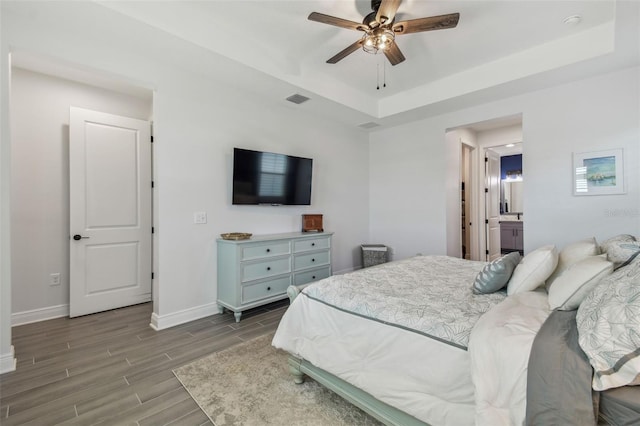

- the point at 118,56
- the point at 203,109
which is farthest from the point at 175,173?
the point at 118,56

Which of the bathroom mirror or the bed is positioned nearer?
the bed

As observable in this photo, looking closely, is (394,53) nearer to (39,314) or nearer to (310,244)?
(310,244)

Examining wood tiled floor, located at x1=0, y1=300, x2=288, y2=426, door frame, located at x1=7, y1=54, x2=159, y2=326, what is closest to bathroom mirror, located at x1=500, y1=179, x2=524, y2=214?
Answer: wood tiled floor, located at x1=0, y1=300, x2=288, y2=426

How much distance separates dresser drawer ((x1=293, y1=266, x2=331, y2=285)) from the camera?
12.1ft

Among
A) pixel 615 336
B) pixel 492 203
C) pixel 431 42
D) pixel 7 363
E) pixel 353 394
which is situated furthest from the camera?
pixel 492 203

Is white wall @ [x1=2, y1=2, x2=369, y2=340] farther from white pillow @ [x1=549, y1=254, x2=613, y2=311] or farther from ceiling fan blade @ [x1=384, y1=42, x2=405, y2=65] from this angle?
white pillow @ [x1=549, y1=254, x2=613, y2=311]

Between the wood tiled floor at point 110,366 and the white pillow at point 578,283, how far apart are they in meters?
1.96

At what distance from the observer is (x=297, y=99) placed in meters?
3.86

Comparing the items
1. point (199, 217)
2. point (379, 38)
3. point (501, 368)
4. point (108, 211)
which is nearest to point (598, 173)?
point (379, 38)

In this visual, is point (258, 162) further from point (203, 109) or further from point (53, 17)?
point (53, 17)

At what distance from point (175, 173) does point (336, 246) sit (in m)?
2.72

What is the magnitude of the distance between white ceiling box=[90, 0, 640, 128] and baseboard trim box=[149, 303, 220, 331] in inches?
104

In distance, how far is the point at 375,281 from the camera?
209 cm

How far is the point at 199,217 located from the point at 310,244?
1403 millimetres
